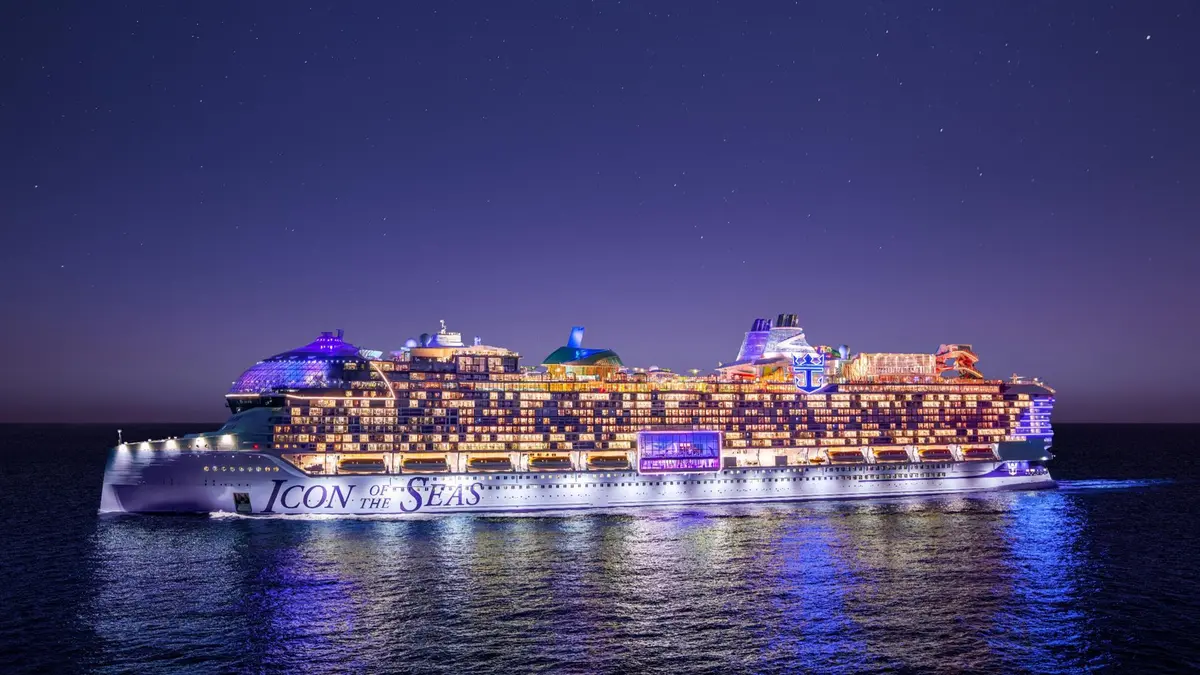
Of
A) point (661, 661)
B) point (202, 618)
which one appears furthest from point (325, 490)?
point (661, 661)

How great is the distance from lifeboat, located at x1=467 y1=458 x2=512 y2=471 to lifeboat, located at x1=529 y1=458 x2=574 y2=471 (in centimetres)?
230

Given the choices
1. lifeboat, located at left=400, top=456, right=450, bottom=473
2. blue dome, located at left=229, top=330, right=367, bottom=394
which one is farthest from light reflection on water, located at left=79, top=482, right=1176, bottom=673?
blue dome, located at left=229, top=330, right=367, bottom=394

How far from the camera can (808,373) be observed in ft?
315

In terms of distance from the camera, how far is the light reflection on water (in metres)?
39.9

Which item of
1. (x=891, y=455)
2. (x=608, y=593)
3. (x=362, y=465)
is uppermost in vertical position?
(x=362, y=465)

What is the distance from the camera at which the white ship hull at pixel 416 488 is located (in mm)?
73000

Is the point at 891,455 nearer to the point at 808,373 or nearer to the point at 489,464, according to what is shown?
the point at 808,373

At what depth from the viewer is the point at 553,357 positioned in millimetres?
97312

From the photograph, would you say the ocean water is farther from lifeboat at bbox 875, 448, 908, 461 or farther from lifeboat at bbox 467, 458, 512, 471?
lifeboat at bbox 875, 448, 908, 461

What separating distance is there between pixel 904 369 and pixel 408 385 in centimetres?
5702

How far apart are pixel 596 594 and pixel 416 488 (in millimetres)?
31289

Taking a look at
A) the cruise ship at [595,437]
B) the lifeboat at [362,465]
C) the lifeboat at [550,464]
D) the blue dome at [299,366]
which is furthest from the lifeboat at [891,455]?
the blue dome at [299,366]

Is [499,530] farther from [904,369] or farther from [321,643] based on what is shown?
[904,369]

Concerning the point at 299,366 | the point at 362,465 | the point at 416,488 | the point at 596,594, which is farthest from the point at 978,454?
the point at 299,366
